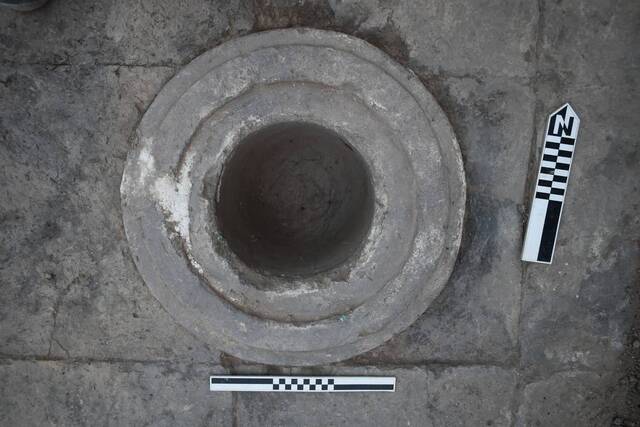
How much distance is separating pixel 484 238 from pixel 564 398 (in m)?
1.10

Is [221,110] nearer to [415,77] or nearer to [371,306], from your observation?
[415,77]

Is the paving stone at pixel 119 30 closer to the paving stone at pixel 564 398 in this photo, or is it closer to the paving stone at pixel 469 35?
the paving stone at pixel 469 35

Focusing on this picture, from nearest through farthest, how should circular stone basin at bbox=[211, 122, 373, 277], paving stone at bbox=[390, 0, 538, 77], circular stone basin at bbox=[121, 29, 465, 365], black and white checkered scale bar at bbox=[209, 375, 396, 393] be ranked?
circular stone basin at bbox=[121, 29, 465, 365], paving stone at bbox=[390, 0, 538, 77], circular stone basin at bbox=[211, 122, 373, 277], black and white checkered scale bar at bbox=[209, 375, 396, 393]

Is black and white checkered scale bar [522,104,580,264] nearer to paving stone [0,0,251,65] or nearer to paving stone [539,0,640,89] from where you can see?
paving stone [539,0,640,89]

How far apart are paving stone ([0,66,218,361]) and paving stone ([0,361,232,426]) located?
0.09 meters

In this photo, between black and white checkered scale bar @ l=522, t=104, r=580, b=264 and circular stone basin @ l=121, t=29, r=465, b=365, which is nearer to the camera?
circular stone basin @ l=121, t=29, r=465, b=365

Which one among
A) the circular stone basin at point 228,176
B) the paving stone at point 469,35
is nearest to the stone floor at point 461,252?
the paving stone at point 469,35

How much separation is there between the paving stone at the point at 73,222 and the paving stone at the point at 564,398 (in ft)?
6.23

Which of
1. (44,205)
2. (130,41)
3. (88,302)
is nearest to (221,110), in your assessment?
(130,41)

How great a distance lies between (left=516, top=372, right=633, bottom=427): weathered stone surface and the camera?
8.69 ft

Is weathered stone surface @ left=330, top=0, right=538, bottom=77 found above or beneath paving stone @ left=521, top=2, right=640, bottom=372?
above

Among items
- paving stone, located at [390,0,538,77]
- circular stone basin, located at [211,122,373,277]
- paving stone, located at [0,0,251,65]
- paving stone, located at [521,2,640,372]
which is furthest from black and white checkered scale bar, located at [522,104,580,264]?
paving stone, located at [0,0,251,65]

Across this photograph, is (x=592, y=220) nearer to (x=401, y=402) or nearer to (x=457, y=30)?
(x=457, y=30)

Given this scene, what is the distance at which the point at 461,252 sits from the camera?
2.55m
